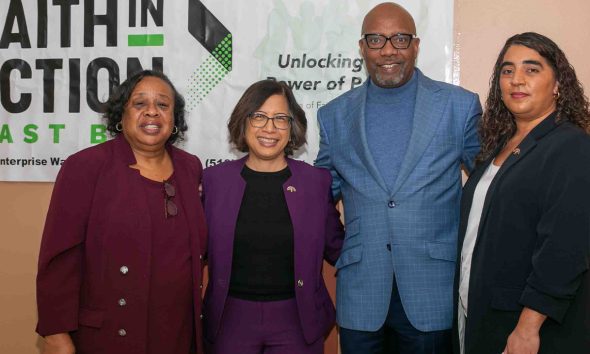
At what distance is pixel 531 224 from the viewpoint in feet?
5.35

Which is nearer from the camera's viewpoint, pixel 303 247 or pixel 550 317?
pixel 550 317

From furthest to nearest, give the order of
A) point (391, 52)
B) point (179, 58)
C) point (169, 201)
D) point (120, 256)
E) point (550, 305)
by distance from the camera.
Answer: point (179, 58) → point (391, 52) → point (169, 201) → point (120, 256) → point (550, 305)

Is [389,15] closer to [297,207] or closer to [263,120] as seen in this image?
[263,120]

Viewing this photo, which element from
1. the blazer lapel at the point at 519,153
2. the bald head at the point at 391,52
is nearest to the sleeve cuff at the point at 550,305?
the blazer lapel at the point at 519,153

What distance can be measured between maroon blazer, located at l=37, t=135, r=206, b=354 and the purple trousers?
0.31m

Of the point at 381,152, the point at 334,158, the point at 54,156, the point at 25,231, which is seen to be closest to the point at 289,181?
the point at 334,158

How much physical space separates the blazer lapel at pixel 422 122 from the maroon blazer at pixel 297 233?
339 millimetres

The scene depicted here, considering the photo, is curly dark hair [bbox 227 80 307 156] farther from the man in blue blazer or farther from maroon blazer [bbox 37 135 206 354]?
maroon blazer [bbox 37 135 206 354]

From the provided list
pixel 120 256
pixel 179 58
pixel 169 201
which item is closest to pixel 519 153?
pixel 169 201

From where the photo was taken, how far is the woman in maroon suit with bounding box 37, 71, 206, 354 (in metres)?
1.85

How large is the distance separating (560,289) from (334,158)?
100 centimetres

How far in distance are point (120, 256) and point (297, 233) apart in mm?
650

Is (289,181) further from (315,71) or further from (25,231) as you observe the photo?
(25,231)

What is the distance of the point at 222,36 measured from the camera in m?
2.82
